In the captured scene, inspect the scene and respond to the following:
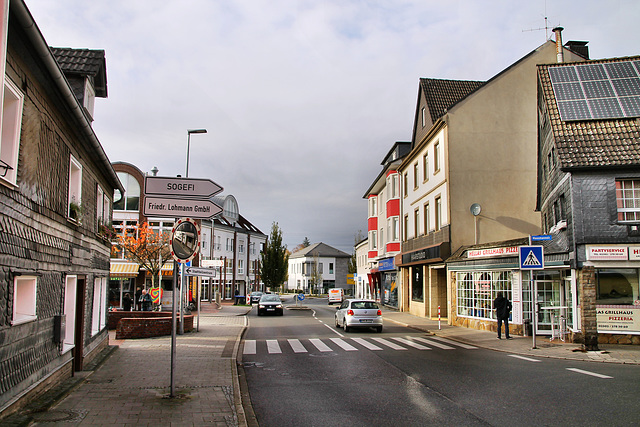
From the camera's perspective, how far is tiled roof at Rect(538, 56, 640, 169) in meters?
16.3

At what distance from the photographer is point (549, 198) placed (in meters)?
20.5

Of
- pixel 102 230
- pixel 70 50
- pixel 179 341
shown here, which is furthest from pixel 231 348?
pixel 70 50

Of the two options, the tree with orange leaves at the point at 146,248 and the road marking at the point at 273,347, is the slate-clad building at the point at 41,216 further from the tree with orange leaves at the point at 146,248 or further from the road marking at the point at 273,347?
the tree with orange leaves at the point at 146,248

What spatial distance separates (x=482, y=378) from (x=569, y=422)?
12.0ft

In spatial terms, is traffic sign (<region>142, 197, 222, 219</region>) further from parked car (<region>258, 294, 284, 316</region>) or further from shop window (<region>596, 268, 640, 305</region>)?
parked car (<region>258, 294, 284, 316</region>)

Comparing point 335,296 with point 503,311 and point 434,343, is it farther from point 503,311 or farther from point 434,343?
point 434,343

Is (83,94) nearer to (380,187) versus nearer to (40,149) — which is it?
(40,149)

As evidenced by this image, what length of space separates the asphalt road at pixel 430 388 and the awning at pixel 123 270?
970 inches

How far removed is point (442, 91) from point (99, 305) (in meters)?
24.7

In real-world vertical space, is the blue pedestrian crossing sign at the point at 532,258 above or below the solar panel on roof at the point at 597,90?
below

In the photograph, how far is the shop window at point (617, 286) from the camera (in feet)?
52.5

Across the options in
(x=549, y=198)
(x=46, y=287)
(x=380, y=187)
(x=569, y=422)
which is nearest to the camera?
(x=569, y=422)

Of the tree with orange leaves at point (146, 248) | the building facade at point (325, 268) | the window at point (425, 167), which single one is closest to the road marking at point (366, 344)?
the window at point (425, 167)

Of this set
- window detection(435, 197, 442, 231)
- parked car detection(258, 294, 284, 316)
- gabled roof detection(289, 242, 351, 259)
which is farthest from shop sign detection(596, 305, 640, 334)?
gabled roof detection(289, 242, 351, 259)
